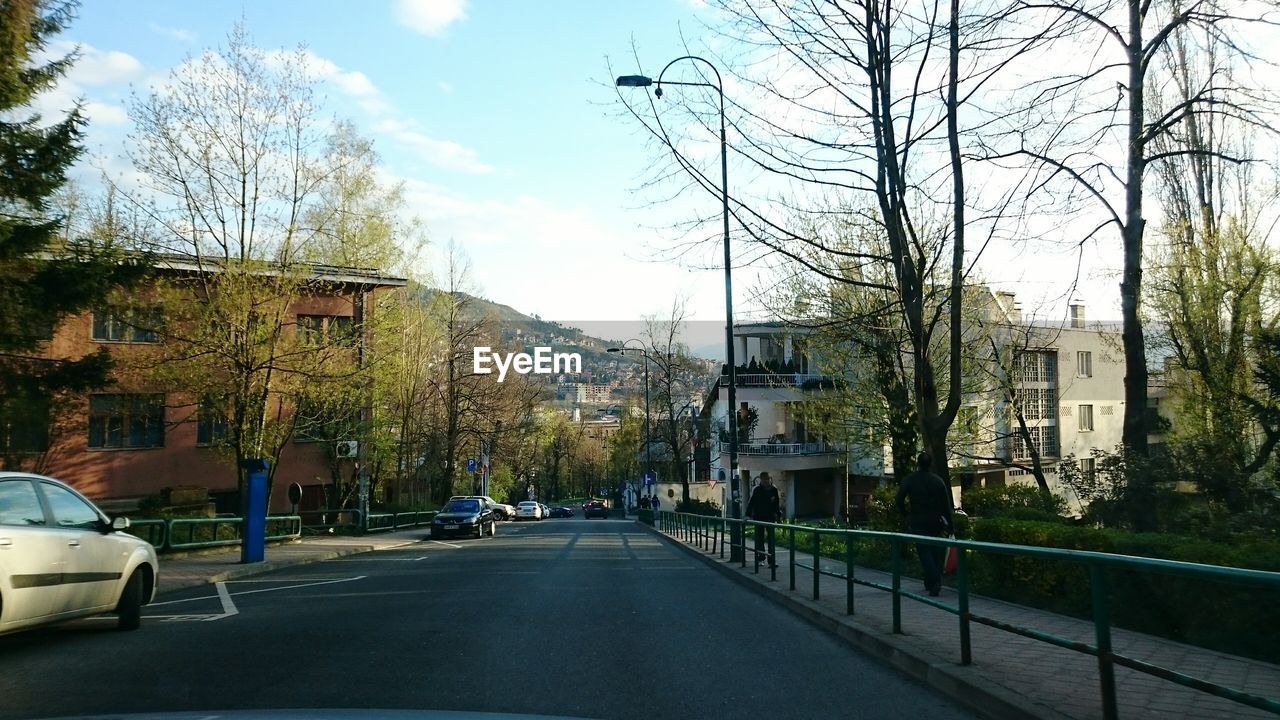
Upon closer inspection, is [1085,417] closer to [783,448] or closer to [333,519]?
[783,448]

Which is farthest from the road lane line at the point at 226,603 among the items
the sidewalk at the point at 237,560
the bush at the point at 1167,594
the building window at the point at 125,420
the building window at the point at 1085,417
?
the building window at the point at 1085,417

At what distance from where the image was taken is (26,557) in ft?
25.3

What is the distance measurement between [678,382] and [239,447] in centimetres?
3639

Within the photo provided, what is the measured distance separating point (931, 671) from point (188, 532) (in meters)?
18.8

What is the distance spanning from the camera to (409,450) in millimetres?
44781

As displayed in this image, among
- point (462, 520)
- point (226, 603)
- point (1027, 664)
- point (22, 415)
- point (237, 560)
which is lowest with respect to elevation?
point (462, 520)

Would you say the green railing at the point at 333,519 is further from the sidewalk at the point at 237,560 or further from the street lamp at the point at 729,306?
the street lamp at the point at 729,306

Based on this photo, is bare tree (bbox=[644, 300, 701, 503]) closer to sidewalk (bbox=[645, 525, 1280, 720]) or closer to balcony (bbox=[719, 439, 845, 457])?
balcony (bbox=[719, 439, 845, 457])

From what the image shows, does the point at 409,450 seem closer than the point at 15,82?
No

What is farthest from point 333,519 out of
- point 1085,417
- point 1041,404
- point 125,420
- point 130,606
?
point 1085,417

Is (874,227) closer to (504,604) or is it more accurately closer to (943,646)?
(504,604)

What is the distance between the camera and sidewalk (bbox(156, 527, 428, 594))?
15.9 m

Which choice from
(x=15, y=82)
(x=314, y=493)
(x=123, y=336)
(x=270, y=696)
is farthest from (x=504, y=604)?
(x=314, y=493)

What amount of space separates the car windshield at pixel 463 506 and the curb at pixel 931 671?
25.2 m
